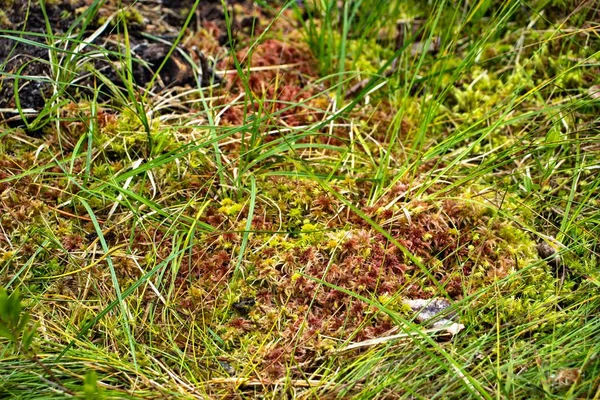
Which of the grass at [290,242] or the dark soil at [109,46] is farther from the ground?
the dark soil at [109,46]

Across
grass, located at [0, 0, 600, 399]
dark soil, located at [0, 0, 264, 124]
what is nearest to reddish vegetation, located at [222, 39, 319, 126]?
grass, located at [0, 0, 600, 399]

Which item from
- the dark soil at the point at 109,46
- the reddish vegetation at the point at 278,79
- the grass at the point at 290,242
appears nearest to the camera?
the grass at the point at 290,242

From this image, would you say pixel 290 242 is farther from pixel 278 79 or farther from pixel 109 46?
pixel 109 46

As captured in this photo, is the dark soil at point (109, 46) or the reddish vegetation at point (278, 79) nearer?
the dark soil at point (109, 46)

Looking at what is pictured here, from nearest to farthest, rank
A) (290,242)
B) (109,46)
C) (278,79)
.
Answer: (290,242) < (109,46) < (278,79)

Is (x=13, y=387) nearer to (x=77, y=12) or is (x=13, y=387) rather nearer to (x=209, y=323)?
(x=209, y=323)

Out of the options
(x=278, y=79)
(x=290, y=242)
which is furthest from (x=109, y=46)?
(x=290, y=242)

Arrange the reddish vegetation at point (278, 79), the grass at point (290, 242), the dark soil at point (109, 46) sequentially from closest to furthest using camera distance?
the grass at point (290, 242) → the dark soil at point (109, 46) → the reddish vegetation at point (278, 79)

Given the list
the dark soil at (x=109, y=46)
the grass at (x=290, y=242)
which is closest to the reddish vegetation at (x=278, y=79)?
the grass at (x=290, y=242)

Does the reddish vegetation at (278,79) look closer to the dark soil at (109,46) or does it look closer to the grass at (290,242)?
the grass at (290,242)
